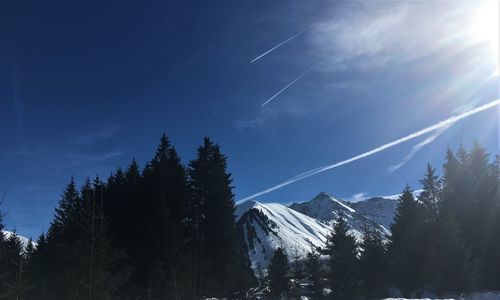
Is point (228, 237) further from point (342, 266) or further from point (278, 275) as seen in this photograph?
point (278, 275)

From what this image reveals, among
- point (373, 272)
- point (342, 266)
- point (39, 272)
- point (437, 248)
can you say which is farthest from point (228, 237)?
point (39, 272)

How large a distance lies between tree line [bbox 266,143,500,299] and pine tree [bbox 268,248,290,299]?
585 centimetres

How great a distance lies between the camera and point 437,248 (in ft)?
124

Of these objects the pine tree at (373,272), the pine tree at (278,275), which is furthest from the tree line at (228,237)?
the pine tree at (278,275)

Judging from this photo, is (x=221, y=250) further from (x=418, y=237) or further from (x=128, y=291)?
(x=418, y=237)

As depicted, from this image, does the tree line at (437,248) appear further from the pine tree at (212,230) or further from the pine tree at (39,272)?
the pine tree at (39,272)

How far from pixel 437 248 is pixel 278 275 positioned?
25.6m

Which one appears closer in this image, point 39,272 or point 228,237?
point 228,237

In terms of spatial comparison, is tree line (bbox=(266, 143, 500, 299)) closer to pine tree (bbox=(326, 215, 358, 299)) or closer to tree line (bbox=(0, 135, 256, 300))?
pine tree (bbox=(326, 215, 358, 299))

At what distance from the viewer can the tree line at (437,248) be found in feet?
122

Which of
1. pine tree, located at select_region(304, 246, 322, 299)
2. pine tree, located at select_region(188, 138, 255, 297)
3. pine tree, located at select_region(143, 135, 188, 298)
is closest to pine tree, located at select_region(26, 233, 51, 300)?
pine tree, located at select_region(143, 135, 188, 298)

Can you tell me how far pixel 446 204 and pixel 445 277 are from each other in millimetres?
12622

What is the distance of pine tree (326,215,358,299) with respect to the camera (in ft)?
142

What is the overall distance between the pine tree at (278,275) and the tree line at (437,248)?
→ 19.2 feet
